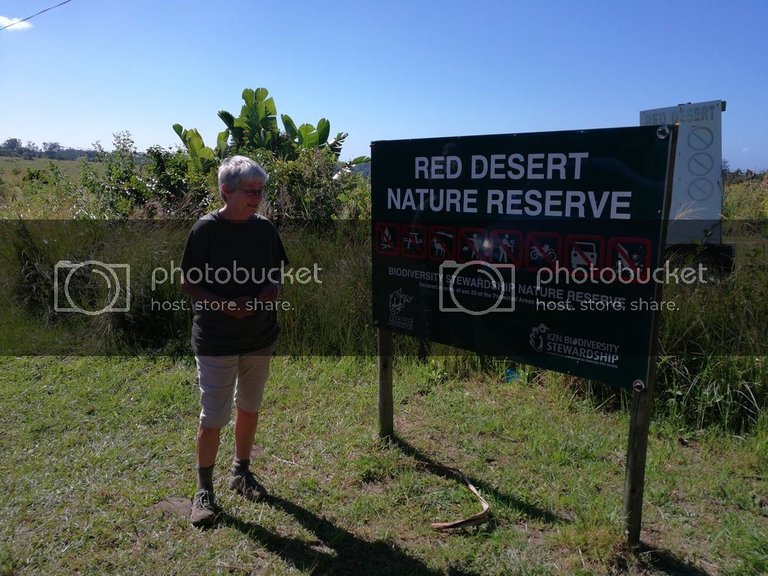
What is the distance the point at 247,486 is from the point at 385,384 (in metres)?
1.12

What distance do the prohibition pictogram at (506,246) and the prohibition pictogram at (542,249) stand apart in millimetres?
60

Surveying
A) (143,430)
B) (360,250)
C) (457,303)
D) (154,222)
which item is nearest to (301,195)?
(154,222)

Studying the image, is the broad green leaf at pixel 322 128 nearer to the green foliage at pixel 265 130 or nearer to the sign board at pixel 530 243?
the green foliage at pixel 265 130

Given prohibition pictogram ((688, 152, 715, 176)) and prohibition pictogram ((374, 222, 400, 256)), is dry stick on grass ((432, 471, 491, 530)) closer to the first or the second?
prohibition pictogram ((374, 222, 400, 256))

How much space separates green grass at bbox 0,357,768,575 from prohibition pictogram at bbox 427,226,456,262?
1.34 m

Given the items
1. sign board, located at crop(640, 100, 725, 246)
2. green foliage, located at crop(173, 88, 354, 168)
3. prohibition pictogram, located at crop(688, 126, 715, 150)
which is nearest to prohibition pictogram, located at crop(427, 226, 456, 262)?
sign board, located at crop(640, 100, 725, 246)

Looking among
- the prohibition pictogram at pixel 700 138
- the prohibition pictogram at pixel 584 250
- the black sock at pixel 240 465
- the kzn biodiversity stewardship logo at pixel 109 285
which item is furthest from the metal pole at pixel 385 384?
the prohibition pictogram at pixel 700 138

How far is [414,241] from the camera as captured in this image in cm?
383

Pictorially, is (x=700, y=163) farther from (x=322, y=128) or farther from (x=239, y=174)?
(x=322, y=128)

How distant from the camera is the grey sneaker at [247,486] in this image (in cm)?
360

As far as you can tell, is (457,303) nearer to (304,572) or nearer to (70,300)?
(304,572)

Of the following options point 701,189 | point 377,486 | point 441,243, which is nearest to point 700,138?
point 701,189

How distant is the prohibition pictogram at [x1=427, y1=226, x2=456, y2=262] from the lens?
11.9ft

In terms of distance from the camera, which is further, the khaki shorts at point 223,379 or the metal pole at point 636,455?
the khaki shorts at point 223,379
